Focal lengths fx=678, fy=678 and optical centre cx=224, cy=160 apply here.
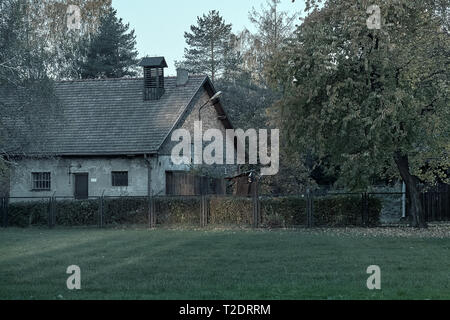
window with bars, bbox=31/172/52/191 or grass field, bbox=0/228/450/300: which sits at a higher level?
window with bars, bbox=31/172/52/191

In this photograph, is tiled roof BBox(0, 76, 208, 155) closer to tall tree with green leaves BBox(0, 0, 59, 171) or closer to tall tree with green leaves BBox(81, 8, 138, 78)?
tall tree with green leaves BBox(0, 0, 59, 171)

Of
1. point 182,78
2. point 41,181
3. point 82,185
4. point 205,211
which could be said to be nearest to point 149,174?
point 82,185

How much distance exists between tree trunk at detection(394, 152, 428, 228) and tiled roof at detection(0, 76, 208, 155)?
11.2 metres

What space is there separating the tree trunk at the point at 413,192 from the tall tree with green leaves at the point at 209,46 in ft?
106

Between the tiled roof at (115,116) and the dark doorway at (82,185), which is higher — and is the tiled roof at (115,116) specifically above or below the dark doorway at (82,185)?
above

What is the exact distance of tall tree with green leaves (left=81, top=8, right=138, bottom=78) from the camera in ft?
173

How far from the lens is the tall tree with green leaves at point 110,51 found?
173 ft

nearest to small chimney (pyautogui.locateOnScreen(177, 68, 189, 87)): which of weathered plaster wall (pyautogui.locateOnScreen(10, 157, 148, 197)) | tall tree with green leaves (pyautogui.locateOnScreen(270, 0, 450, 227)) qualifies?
weathered plaster wall (pyautogui.locateOnScreen(10, 157, 148, 197))

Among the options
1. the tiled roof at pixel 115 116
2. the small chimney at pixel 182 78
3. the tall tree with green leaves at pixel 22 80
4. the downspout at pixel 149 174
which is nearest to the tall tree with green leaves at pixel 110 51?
the tiled roof at pixel 115 116

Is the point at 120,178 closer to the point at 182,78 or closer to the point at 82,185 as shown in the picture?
the point at 82,185

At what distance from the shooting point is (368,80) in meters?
23.4

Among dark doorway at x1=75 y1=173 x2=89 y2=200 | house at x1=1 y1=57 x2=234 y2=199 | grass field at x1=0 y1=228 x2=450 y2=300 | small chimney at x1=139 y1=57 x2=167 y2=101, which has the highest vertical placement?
small chimney at x1=139 y1=57 x2=167 y2=101

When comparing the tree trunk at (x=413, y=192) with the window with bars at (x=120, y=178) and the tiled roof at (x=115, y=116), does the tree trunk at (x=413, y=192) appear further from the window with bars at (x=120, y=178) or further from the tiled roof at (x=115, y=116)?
the window with bars at (x=120, y=178)
